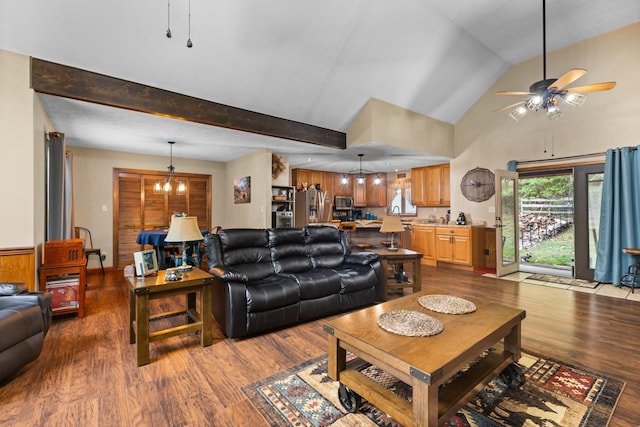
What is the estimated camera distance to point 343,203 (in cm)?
877

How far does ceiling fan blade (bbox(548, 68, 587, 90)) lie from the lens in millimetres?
2778

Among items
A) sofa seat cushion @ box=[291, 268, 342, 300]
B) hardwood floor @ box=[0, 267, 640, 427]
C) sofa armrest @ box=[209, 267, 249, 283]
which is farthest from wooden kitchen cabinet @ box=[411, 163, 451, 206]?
sofa armrest @ box=[209, 267, 249, 283]

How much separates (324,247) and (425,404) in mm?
2604

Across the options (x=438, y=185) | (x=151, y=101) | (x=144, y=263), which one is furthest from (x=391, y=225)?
(x=438, y=185)

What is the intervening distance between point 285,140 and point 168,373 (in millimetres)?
3932

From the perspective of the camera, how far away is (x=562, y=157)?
5172 millimetres

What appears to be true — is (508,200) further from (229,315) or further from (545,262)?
(229,315)

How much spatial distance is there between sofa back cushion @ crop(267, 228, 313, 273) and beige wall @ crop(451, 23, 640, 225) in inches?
177

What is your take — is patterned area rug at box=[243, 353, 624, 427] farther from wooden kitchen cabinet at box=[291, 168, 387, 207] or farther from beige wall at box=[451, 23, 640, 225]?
wooden kitchen cabinet at box=[291, 168, 387, 207]

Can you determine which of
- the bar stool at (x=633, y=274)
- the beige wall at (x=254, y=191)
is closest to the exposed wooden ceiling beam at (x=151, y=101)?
the beige wall at (x=254, y=191)

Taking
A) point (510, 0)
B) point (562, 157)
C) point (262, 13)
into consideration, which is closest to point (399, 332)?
point (262, 13)

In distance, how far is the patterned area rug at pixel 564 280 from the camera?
4.71m

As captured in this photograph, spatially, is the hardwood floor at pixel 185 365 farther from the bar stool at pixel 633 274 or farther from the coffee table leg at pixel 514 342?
the bar stool at pixel 633 274

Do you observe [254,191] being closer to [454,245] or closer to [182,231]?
[182,231]
